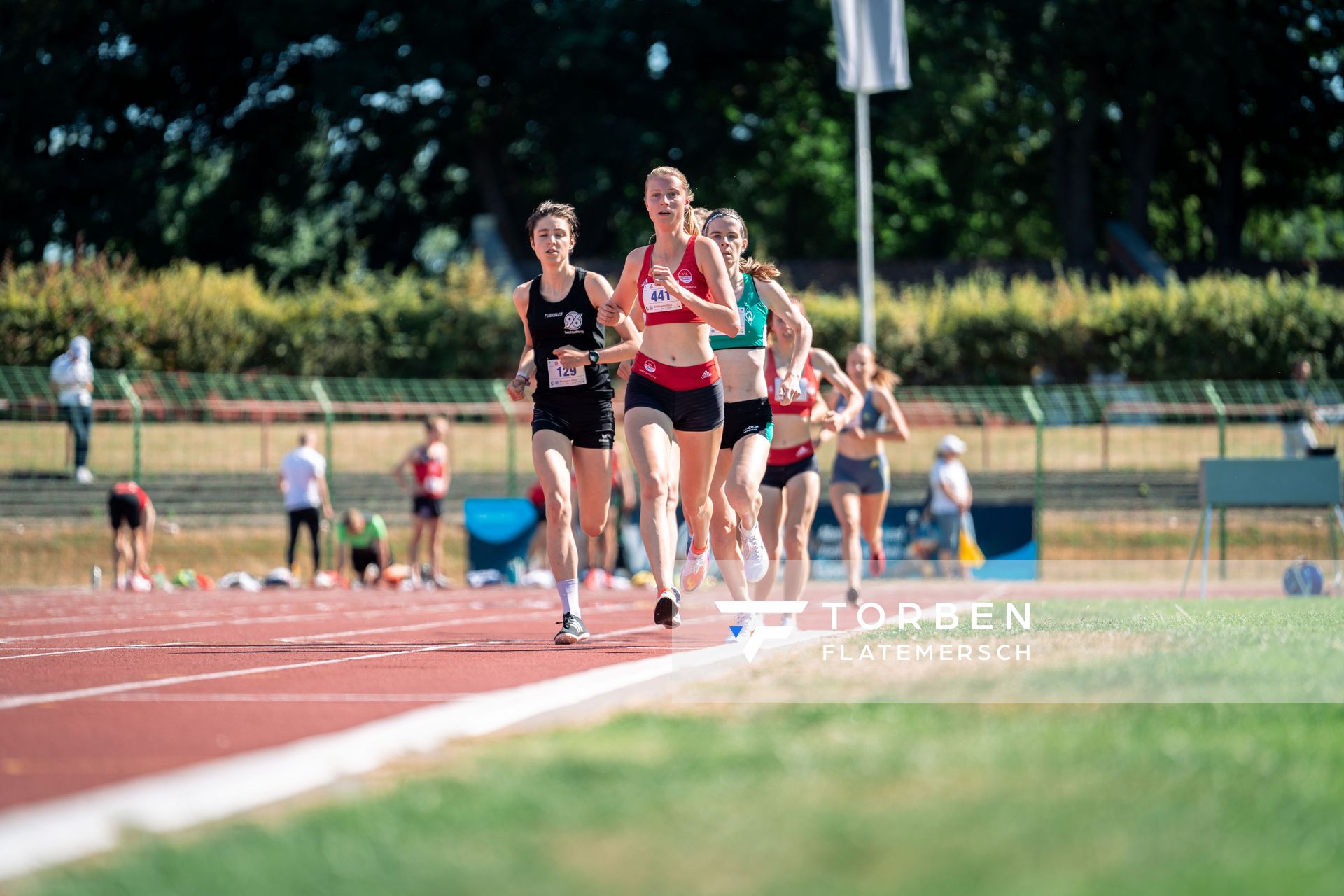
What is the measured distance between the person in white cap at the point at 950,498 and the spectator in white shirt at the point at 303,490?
7.73 metres

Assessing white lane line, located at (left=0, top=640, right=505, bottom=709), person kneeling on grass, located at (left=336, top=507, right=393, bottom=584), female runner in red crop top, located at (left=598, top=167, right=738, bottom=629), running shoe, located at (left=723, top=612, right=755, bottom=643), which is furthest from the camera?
person kneeling on grass, located at (left=336, top=507, right=393, bottom=584)

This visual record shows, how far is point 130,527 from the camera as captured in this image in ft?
63.9

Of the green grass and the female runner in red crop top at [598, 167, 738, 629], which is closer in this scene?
the green grass

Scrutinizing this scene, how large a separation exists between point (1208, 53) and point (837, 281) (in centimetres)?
1081

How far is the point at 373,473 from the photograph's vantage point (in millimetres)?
24703

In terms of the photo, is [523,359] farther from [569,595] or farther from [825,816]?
[825,816]

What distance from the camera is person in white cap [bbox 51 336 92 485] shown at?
2253 centimetres

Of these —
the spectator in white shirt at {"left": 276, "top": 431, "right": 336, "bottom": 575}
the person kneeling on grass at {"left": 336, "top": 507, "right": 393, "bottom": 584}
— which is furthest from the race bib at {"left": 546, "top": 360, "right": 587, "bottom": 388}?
the person kneeling on grass at {"left": 336, "top": 507, "right": 393, "bottom": 584}

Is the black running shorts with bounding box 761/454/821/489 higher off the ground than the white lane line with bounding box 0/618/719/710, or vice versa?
the black running shorts with bounding box 761/454/821/489

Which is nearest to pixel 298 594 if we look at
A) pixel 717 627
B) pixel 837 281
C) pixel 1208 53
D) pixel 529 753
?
pixel 717 627

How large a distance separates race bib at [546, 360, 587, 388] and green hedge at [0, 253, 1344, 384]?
27.0 meters

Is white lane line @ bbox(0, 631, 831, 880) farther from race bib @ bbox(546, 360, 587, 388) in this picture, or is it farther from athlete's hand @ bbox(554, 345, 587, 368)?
race bib @ bbox(546, 360, 587, 388)

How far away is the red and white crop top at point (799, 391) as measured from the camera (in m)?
10.0

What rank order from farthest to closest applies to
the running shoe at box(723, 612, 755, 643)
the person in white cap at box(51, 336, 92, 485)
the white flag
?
the white flag, the person in white cap at box(51, 336, 92, 485), the running shoe at box(723, 612, 755, 643)
